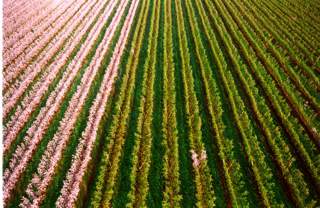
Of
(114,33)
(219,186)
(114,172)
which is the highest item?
(114,33)

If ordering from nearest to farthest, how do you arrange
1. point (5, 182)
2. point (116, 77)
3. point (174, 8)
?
point (5, 182) < point (116, 77) < point (174, 8)

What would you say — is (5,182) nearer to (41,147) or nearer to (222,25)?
(41,147)

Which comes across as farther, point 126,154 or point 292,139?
point 292,139

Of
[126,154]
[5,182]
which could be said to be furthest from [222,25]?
[5,182]

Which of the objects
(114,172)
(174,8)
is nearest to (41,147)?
(114,172)

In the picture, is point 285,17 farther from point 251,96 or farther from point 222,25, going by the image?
point 251,96

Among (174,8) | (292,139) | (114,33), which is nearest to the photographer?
(292,139)

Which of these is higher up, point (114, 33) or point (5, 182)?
point (114, 33)
